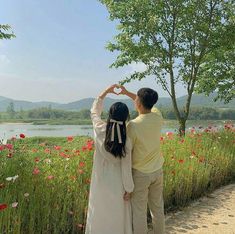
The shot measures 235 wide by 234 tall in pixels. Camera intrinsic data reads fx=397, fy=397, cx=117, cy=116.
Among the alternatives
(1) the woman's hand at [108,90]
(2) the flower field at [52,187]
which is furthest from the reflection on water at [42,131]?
(1) the woman's hand at [108,90]

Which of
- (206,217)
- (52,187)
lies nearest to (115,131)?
(52,187)

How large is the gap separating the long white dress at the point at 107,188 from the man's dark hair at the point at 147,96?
454 mm

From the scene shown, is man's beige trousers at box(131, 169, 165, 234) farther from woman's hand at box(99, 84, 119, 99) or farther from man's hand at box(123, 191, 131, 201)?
woman's hand at box(99, 84, 119, 99)

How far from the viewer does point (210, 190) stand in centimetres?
812

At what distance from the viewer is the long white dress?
4085mm

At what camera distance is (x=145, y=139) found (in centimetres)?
420

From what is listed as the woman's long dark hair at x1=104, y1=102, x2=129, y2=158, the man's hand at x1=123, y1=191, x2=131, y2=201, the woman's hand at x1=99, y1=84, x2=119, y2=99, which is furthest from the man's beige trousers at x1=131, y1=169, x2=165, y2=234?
the woman's hand at x1=99, y1=84, x2=119, y2=99

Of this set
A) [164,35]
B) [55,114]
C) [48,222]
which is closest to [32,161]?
[48,222]

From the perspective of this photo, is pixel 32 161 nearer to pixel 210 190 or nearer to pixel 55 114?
pixel 210 190

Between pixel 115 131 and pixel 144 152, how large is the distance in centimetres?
46

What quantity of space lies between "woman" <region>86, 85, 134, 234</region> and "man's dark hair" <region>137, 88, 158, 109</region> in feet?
0.81

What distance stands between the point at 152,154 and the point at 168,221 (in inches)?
82.0

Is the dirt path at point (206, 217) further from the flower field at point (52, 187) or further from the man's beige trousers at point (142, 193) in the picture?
the man's beige trousers at point (142, 193)

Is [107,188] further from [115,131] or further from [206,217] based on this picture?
[206,217]
